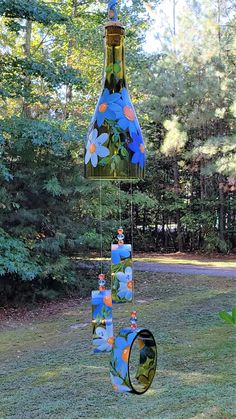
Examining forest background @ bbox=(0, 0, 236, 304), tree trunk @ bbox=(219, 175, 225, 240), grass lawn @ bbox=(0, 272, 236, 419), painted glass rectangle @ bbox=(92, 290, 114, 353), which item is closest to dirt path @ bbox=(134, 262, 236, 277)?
forest background @ bbox=(0, 0, 236, 304)

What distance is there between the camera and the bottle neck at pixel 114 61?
1.16 meters

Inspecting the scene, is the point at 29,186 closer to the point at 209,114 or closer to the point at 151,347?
the point at 151,347

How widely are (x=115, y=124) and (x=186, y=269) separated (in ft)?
24.0

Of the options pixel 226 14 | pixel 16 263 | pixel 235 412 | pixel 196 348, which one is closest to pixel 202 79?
pixel 226 14

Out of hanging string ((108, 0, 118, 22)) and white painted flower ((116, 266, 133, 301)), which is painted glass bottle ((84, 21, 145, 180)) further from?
white painted flower ((116, 266, 133, 301))

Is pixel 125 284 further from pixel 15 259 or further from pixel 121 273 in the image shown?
pixel 15 259

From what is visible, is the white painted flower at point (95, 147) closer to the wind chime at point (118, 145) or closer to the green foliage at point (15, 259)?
the wind chime at point (118, 145)

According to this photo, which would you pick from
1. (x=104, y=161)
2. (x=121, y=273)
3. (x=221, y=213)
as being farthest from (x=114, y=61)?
(x=221, y=213)

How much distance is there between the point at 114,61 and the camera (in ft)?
3.82

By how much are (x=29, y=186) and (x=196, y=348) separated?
3.20 m

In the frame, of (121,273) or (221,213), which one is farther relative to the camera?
(221,213)

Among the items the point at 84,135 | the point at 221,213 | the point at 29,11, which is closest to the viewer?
the point at 29,11

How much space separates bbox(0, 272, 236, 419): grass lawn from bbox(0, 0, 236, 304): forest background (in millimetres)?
1019

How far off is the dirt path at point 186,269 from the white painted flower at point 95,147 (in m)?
6.57
